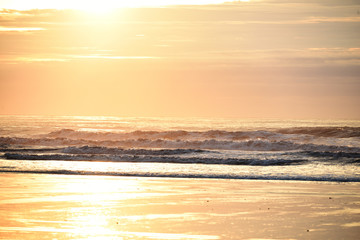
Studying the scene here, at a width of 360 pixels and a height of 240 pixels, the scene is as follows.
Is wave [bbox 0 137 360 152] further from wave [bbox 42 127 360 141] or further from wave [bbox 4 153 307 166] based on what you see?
wave [bbox 4 153 307 166]

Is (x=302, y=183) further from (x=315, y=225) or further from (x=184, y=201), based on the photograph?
(x=315, y=225)

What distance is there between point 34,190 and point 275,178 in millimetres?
8816

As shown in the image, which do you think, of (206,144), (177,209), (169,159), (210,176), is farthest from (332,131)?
(177,209)

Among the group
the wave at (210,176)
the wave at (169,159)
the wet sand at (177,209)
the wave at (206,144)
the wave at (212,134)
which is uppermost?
the wet sand at (177,209)

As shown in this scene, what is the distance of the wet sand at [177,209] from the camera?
378 inches

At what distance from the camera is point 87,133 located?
54.9 metres

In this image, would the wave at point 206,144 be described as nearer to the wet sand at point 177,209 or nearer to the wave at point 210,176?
the wave at point 210,176

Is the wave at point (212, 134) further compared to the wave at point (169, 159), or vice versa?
the wave at point (212, 134)

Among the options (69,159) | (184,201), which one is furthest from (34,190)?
(69,159)

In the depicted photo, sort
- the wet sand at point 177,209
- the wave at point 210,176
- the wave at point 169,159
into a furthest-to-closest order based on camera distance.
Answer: the wave at point 169,159 → the wave at point 210,176 → the wet sand at point 177,209

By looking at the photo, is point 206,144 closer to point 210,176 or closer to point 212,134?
point 212,134

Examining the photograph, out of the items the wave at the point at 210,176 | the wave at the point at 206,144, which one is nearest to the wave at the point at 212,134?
the wave at the point at 206,144

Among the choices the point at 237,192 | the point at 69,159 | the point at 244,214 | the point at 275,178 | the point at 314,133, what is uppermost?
the point at 244,214

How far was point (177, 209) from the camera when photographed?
39.7ft
